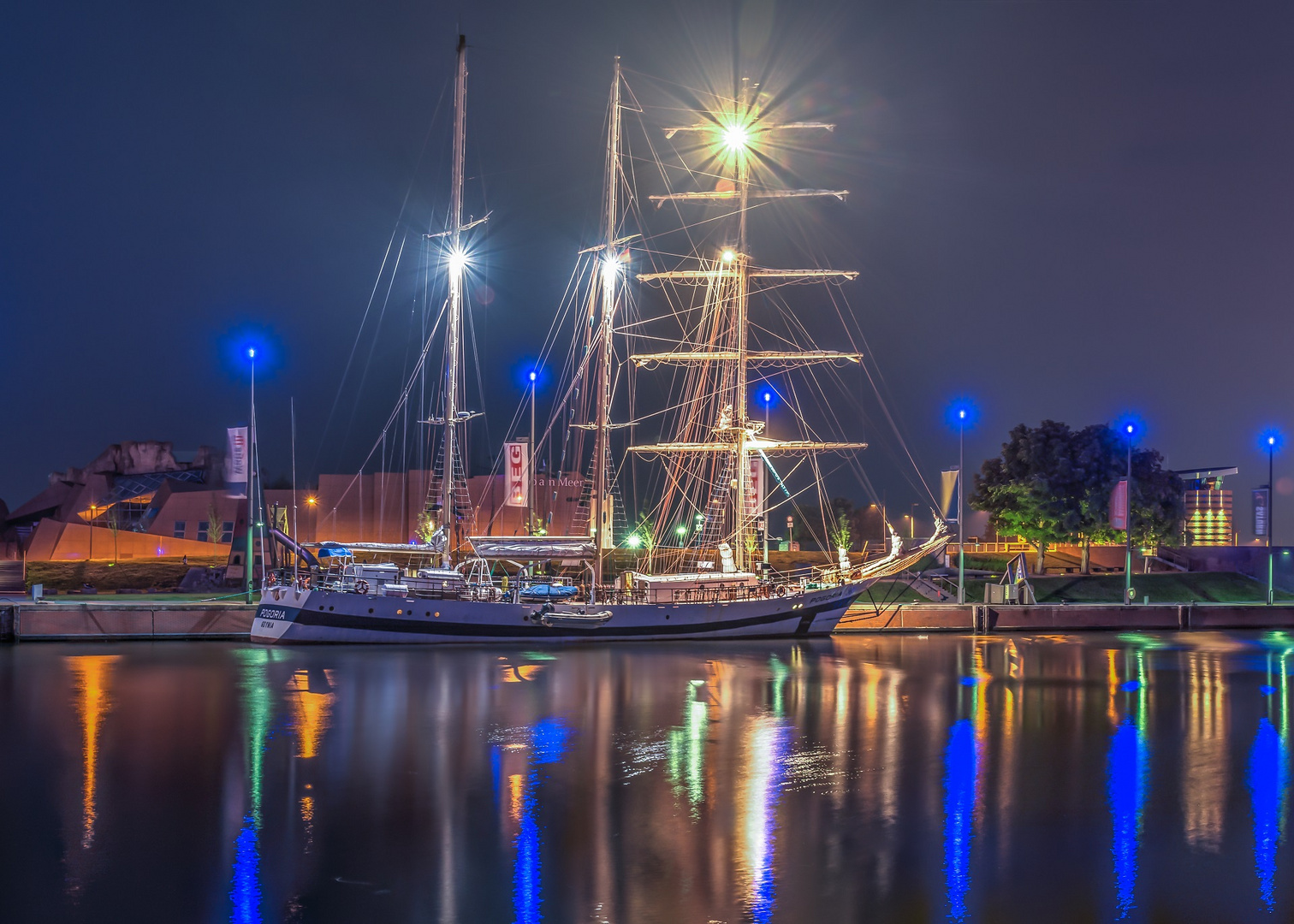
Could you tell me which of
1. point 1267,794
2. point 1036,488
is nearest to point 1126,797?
point 1267,794

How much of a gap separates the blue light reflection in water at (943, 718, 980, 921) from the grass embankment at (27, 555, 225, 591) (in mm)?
45725

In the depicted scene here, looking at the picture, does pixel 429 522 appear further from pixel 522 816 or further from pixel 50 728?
pixel 522 816

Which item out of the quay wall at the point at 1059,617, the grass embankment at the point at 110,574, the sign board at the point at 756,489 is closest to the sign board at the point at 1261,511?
the quay wall at the point at 1059,617

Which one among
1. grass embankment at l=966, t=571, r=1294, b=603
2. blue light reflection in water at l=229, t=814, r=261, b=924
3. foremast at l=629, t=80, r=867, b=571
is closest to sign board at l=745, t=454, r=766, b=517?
foremast at l=629, t=80, r=867, b=571

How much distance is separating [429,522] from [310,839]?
30603 mm

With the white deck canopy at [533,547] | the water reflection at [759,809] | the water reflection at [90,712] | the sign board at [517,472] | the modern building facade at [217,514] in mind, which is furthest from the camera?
the modern building facade at [217,514]

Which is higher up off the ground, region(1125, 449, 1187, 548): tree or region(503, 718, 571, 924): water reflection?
region(1125, 449, 1187, 548): tree

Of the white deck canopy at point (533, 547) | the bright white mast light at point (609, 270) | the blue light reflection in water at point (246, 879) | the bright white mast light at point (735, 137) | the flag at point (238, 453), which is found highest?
the bright white mast light at point (735, 137)

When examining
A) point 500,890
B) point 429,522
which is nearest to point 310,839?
point 500,890

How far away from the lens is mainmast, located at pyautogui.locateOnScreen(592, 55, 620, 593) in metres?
41.8

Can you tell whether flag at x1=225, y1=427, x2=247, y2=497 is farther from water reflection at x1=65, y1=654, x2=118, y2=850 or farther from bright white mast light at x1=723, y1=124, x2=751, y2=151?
bright white mast light at x1=723, y1=124, x2=751, y2=151

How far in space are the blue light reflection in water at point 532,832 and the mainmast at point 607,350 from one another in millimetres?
18975

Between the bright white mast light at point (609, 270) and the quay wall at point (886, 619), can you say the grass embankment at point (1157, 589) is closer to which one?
the quay wall at point (886, 619)

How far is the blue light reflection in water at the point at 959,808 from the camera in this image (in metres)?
12.7
